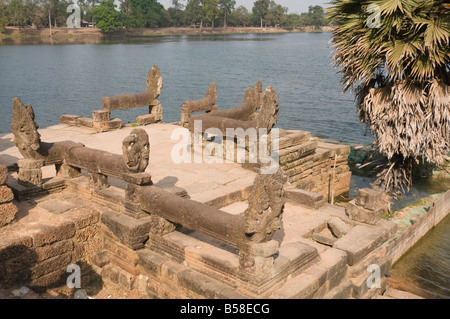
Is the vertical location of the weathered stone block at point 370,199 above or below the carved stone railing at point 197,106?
below

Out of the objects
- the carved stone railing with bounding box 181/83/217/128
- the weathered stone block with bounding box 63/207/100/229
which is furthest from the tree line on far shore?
the weathered stone block with bounding box 63/207/100/229

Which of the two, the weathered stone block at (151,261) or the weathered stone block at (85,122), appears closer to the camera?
the weathered stone block at (151,261)

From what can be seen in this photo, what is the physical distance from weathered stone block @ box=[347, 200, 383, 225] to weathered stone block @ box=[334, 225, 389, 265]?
0.15 metres

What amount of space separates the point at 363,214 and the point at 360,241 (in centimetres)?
79

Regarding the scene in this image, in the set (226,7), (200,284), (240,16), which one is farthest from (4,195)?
(240,16)

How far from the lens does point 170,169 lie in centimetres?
1008

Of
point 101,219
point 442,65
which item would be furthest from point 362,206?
point 442,65

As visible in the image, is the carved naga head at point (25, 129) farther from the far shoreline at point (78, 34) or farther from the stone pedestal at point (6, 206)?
the far shoreline at point (78, 34)

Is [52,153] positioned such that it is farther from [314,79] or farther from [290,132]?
[314,79]

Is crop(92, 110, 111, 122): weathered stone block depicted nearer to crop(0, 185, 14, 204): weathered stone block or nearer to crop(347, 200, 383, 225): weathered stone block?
crop(0, 185, 14, 204): weathered stone block

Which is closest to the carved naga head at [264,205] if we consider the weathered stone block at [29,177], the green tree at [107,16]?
the weathered stone block at [29,177]

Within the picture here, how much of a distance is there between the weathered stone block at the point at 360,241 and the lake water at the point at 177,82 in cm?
318

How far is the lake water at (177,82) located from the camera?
27562 mm
